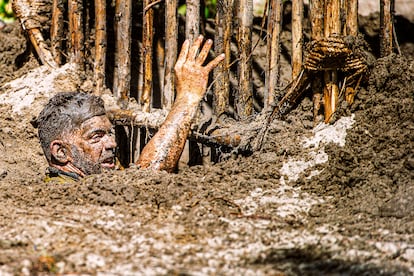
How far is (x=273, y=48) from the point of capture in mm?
4324

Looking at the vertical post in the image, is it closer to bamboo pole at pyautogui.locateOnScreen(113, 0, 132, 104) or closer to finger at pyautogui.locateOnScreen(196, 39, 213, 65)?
finger at pyautogui.locateOnScreen(196, 39, 213, 65)

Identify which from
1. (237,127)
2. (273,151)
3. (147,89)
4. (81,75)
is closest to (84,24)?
(81,75)

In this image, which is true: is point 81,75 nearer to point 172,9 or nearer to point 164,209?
point 172,9

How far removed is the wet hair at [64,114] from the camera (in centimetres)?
441

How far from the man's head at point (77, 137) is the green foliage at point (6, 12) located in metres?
2.83

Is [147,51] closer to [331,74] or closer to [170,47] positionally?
[170,47]

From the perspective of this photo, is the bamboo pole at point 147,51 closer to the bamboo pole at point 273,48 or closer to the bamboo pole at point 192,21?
the bamboo pole at point 192,21

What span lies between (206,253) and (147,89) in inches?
82.4

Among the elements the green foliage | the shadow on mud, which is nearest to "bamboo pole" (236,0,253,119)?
the shadow on mud

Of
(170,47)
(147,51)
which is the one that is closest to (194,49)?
(170,47)

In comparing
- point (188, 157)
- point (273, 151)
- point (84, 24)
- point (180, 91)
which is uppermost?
point (84, 24)

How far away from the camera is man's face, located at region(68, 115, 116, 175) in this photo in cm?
439

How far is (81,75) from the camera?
5055 millimetres

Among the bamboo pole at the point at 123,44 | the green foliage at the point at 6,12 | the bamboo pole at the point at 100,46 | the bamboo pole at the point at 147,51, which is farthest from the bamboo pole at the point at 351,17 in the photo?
the green foliage at the point at 6,12
